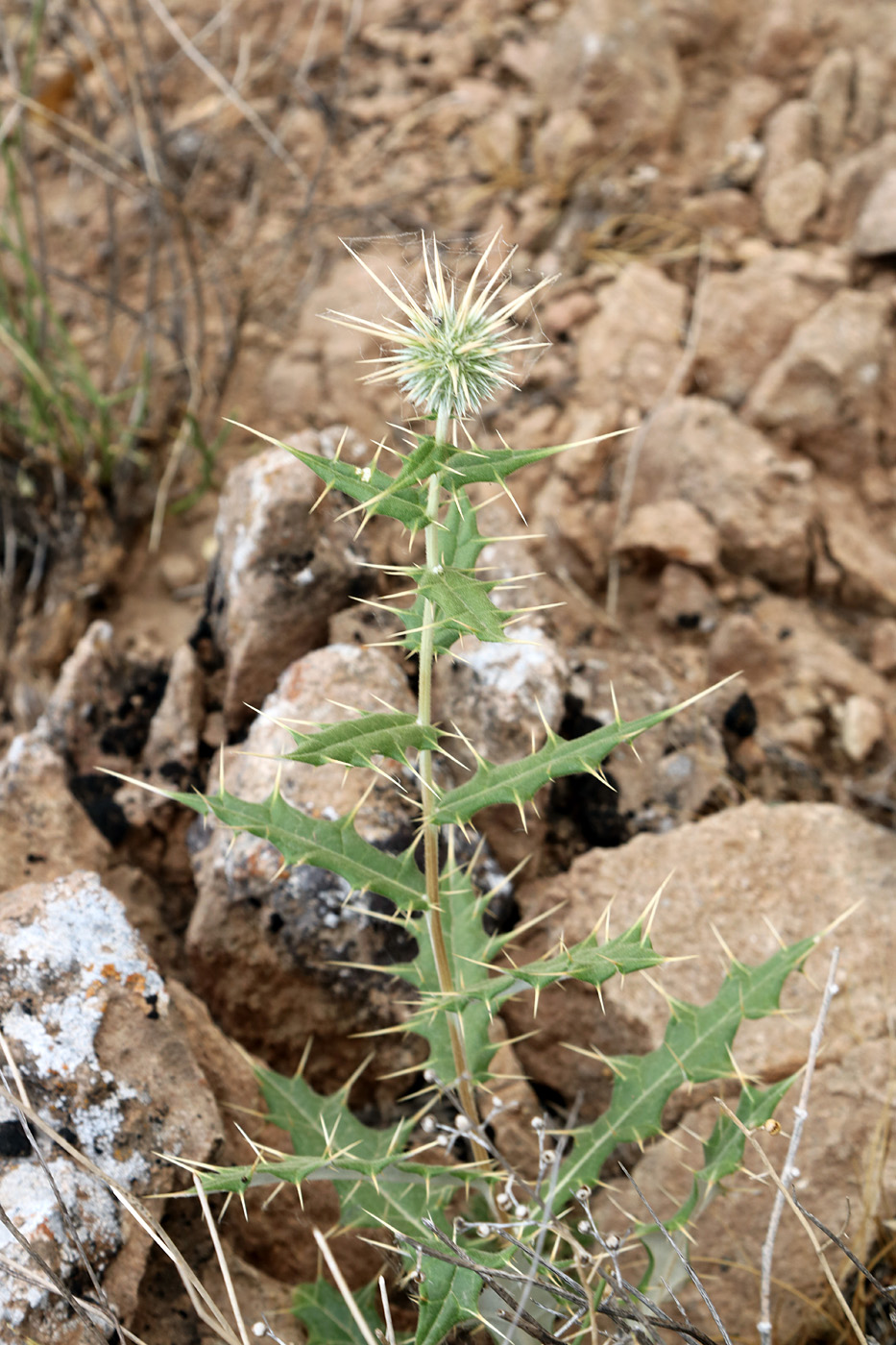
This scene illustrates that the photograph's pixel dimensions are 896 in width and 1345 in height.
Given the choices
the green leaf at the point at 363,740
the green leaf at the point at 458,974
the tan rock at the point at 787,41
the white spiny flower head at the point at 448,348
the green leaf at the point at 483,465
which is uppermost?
the tan rock at the point at 787,41

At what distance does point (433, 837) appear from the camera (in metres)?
1.44

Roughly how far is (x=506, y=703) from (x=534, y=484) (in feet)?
3.92

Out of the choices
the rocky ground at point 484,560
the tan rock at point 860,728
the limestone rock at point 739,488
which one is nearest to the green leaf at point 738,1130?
the rocky ground at point 484,560

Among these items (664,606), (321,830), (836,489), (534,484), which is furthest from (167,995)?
(836,489)

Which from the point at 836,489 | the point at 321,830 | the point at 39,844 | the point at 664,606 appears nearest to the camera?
the point at 321,830

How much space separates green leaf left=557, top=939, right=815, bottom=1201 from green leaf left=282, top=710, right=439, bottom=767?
70 centimetres

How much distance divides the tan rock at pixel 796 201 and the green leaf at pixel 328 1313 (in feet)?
11.3

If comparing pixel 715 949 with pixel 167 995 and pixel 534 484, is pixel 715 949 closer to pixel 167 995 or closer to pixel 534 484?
pixel 167 995

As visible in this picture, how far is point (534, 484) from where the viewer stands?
3168 mm

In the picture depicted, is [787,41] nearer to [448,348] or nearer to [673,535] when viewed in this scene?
[673,535]

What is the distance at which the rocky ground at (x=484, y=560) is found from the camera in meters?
1.87

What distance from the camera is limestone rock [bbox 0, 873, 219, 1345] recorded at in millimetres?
1481

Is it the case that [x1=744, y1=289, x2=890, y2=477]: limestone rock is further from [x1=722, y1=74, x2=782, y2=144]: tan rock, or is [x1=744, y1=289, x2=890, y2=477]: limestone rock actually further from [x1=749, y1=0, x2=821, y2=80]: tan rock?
[x1=749, y1=0, x2=821, y2=80]: tan rock

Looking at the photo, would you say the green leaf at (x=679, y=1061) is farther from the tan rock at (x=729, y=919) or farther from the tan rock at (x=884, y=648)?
the tan rock at (x=884, y=648)
